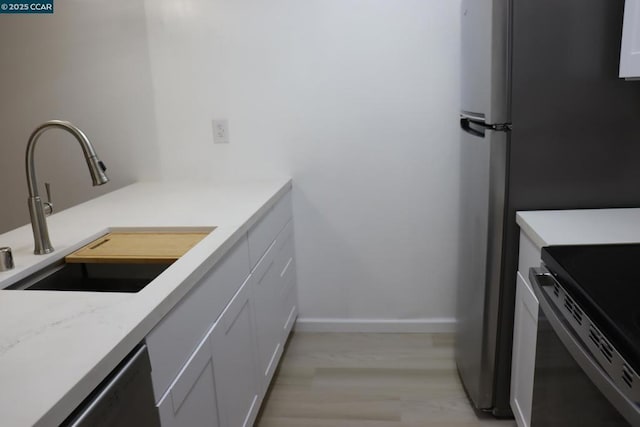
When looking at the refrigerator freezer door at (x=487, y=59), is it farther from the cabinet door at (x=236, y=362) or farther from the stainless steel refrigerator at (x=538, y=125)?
the cabinet door at (x=236, y=362)

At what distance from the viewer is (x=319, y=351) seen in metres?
2.50

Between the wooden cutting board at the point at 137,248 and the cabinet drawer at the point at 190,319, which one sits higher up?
the wooden cutting board at the point at 137,248

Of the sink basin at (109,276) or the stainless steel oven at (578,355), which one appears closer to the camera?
the stainless steel oven at (578,355)

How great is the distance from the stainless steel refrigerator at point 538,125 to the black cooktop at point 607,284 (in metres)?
0.40

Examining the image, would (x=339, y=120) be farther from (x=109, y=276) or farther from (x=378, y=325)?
(x=109, y=276)

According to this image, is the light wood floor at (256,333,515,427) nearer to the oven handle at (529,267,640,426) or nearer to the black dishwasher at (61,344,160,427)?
the oven handle at (529,267,640,426)

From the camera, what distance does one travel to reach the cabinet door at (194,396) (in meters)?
1.13

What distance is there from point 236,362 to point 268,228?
2.02 feet

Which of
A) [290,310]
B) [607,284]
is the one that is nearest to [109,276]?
[290,310]

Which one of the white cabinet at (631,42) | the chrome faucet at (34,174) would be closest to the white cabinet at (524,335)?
the white cabinet at (631,42)

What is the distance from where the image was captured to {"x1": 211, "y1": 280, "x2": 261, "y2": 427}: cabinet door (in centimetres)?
146

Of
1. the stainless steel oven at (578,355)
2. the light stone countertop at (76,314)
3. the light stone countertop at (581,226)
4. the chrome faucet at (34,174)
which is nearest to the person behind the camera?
the light stone countertop at (76,314)

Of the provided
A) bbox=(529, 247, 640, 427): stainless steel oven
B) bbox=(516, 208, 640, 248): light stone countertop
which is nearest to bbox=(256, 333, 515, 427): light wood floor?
bbox=(529, 247, 640, 427): stainless steel oven

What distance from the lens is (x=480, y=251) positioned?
186 centimetres
